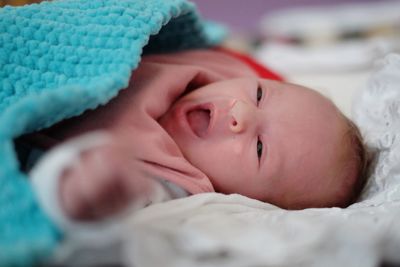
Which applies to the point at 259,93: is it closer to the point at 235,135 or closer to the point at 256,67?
the point at 235,135

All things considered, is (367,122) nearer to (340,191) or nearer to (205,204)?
(340,191)

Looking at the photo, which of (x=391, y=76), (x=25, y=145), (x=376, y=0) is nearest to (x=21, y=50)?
(x=25, y=145)

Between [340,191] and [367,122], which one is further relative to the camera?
[367,122]

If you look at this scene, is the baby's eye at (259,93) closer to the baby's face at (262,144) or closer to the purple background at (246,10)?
the baby's face at (262,144)

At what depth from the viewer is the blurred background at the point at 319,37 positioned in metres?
1.45

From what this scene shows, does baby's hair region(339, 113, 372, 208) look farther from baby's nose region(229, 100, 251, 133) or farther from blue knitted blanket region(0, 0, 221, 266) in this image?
blue knitted blanket region(0, 0, 221, 266)

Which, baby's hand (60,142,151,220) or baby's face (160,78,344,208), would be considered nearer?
baby's hand (60,142,151,220)

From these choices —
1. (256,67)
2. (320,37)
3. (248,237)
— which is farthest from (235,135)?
(320,37)

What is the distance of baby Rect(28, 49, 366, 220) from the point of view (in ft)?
2.54

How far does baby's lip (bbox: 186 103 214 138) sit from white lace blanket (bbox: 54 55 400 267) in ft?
0.47

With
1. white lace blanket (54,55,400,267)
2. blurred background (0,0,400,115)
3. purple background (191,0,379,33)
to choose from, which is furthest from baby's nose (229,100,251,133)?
purple background (191,0,379,33)

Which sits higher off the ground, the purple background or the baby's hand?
the baby's hand

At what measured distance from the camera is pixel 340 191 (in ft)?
2.87

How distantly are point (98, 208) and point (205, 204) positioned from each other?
0.92ft
